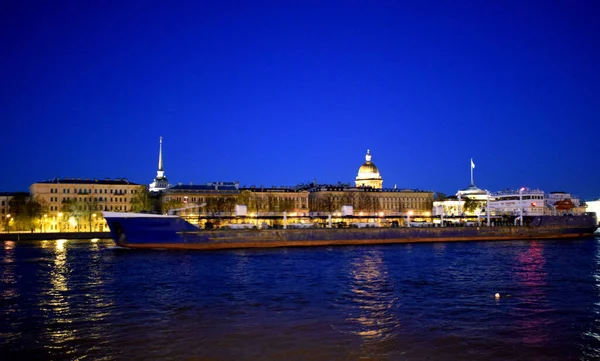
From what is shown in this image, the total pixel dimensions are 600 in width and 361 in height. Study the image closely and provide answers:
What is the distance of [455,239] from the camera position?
3017 inches

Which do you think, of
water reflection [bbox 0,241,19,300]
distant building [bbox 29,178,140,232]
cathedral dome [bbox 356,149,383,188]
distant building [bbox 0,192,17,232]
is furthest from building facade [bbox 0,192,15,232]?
cathedral dome [bbox 356,149,383,188]

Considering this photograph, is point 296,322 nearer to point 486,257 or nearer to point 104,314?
point 104,314

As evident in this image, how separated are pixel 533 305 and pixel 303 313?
8939 mm

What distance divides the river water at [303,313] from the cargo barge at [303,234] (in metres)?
19.7

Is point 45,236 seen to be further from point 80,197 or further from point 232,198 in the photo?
point 232,198

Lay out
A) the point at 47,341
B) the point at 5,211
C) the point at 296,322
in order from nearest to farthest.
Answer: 1. the point at 47,341
2. the point at 296,322
3. the point at 5,211

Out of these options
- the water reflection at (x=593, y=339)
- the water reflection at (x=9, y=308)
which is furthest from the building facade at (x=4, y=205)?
the water reflection at (x=593, y=339)

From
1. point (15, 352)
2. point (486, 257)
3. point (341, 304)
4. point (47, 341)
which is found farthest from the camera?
point (486, 257)

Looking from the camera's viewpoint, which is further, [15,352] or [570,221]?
[570,221]

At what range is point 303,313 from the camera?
21.4 metres

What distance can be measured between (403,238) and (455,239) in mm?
7914

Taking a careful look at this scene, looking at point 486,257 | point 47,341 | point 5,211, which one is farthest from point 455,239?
point 5,211

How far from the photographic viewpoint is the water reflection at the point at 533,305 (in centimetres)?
1795

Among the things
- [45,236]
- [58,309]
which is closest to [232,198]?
[45,236]
